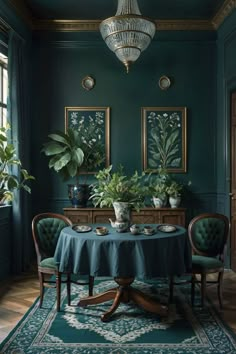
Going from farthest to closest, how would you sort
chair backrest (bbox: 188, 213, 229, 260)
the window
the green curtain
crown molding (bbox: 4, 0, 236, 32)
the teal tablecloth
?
crown molding (bbox: 4, 0, 236, 32) < the window < the green curtain < chair backrest (bbox: 188, 213, 229, 260) < the teal tablecloth

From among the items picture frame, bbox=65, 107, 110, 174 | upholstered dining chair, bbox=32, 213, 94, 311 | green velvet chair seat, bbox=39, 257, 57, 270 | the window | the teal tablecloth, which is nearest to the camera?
the teal tablecloth

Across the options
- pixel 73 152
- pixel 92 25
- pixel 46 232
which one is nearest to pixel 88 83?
pixel 92 25

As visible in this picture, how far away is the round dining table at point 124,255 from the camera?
3076mm

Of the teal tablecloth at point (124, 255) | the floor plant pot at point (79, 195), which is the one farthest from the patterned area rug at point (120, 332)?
the floor plant pot at point (79, 195)

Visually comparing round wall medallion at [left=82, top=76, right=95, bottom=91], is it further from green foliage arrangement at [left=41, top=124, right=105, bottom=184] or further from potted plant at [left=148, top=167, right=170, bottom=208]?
potted plant at [left=148, top=167, right=170, bottom=208]

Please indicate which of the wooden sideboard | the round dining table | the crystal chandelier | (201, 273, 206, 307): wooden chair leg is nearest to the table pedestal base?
the round dining table

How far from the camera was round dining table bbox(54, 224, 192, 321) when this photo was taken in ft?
10.1

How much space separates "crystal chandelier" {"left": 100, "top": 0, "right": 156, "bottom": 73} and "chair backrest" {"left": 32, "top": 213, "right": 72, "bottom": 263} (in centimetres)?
177

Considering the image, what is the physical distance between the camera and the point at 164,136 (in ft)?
18.7

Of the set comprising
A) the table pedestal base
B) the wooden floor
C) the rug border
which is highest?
the table pedestal base

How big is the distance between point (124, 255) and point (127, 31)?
78.5 inches

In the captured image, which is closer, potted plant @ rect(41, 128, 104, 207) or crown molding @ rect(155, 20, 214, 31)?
potted plant @ rect(41, 128, 104, 207)

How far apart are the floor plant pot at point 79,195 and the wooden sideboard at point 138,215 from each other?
140mm

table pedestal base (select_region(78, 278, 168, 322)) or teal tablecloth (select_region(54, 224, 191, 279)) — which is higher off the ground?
teal tablecloth (select_region(54, 224, 191, 279))
